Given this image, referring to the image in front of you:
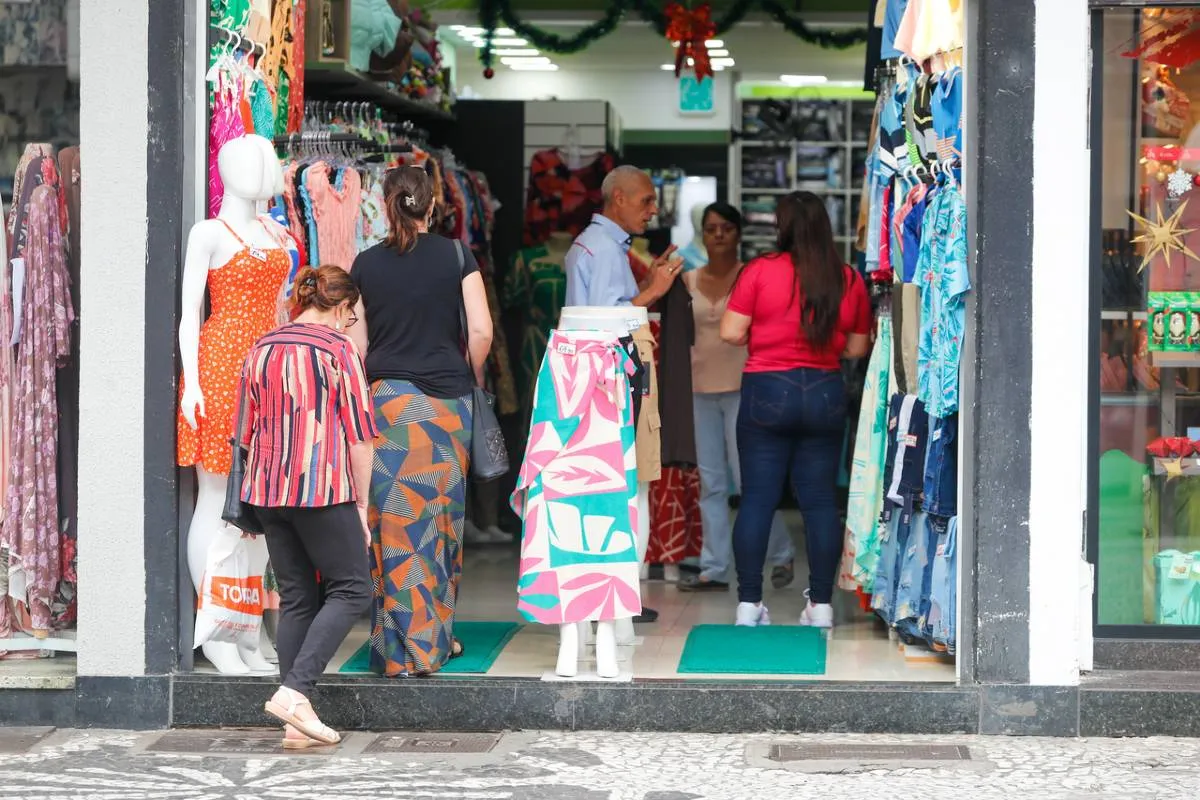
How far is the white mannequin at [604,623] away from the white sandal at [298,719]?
2.59 ft

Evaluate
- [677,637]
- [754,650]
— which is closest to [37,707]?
[677,637]

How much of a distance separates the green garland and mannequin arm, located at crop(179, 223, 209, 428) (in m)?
6.19

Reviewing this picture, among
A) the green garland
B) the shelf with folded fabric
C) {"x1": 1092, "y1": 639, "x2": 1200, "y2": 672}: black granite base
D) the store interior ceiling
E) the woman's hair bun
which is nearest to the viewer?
the woman's hair bun

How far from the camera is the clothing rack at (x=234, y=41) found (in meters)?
5.59

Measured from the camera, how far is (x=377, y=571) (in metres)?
5.46

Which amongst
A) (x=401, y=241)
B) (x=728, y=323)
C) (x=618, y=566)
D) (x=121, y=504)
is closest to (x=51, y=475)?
(x=121, y=504)

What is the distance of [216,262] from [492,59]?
6956mm

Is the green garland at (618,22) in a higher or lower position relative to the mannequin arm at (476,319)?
higher

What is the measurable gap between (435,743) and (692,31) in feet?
20.8

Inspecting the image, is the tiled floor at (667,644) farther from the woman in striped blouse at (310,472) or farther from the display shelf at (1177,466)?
the display shelf at (1177,466)

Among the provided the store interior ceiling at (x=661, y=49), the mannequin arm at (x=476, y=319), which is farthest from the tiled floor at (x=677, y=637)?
the store interior ceiling at (x=661, y=49)

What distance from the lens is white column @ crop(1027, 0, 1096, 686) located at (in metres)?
5.15

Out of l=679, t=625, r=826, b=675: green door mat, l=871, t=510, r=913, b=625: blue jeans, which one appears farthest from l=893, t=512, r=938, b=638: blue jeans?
l=679, t=625, r=826, b=675: green door mat

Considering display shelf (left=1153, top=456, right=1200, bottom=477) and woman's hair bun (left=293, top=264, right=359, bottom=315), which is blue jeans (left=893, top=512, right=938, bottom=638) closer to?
display shelf (left=1153, top=456, right=1200, bottom=477)
